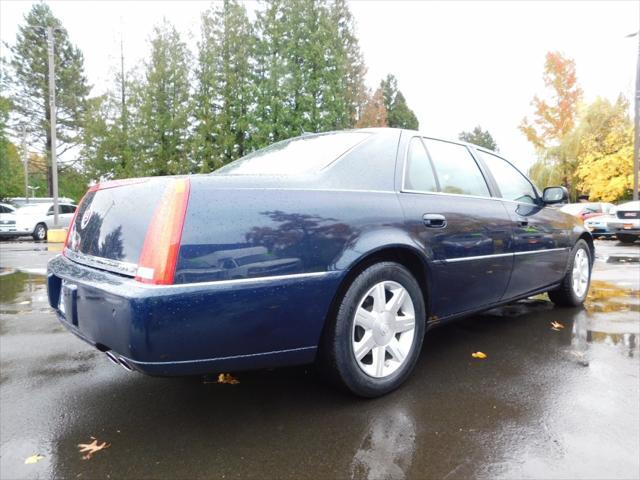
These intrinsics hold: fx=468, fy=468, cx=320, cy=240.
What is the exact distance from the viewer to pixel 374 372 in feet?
8.36

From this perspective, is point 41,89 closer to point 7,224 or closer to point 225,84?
point 225,84

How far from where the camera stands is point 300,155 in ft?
9.46

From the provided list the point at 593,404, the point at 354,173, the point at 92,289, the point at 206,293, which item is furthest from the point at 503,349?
the point at 92,289

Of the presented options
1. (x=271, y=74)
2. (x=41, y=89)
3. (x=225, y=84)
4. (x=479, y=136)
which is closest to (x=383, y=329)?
(x=271, y=74)

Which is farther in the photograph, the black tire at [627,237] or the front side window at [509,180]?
the black tire at [627,237]

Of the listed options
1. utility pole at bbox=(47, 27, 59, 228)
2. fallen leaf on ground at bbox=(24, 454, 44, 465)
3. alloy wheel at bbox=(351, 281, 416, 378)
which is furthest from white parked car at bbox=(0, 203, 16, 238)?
alloy wheel at bbox=(351, 281, 416, 378)

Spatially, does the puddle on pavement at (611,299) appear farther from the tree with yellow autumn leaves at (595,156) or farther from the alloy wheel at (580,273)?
the tree with yellow autumn leaves at (595,156)

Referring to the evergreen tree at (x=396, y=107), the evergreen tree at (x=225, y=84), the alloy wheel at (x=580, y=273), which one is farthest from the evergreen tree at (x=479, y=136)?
the alloy wheel at (x=580, y=273)

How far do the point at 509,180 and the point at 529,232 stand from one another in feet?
1.66

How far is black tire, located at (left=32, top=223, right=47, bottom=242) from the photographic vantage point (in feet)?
57.6

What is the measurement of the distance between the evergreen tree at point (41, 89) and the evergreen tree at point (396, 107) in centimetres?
3072

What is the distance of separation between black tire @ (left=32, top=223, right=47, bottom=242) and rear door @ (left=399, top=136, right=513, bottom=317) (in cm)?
1824

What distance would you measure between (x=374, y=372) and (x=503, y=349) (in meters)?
1.43

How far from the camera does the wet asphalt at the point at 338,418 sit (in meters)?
1.97
